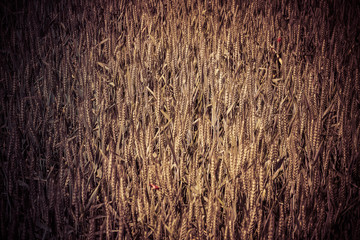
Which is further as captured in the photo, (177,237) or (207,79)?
(207,79)

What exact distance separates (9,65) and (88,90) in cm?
57

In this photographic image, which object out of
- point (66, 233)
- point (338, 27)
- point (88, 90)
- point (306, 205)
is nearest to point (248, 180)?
point (306, 205)

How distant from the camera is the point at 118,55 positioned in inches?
47.2

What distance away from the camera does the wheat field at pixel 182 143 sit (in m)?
0.75

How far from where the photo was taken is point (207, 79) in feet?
3.42

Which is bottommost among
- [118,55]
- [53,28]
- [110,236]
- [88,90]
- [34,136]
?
[110,236]

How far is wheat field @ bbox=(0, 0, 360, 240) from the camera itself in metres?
0.75

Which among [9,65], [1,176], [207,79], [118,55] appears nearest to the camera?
[1,176]

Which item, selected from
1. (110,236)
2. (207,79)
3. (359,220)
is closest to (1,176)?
(110,236)

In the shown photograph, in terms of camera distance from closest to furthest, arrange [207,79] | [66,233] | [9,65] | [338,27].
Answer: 1. [66,233]
2. [207,79]
3. [9,65]
4. [338,27]

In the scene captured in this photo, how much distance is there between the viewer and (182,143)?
905 millimetres

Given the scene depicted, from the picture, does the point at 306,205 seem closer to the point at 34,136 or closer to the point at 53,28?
the point at 34,136

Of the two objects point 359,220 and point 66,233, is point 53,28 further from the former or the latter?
point 359,220

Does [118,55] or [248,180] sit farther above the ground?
[118,55]
